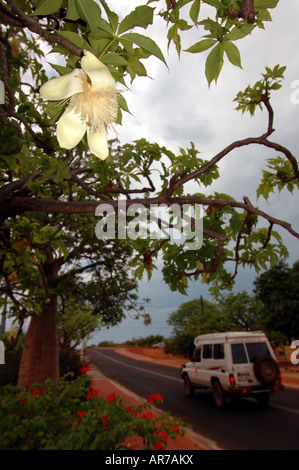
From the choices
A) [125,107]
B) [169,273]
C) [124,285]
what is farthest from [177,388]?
[125,107]

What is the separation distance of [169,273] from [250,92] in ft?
5.41

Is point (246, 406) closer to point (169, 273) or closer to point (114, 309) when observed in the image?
point (114, 309)

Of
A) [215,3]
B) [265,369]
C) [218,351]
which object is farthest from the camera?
[218,351]

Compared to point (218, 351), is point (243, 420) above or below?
below

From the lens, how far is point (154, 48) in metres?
0.86

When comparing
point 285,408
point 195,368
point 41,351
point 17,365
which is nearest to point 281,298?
point 195,368

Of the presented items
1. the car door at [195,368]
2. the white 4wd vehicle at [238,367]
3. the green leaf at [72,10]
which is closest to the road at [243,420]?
the white 4wd vehicle at [238,367]

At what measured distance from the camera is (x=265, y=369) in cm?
866

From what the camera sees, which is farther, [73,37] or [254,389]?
[254,389]

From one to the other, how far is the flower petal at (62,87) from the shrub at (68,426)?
2.96 metres

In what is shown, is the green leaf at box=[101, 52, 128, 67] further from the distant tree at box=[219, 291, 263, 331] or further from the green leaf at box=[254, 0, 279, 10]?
the distant tree at box=[219, 291, 263, 331]

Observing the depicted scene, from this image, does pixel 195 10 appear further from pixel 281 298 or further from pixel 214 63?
pixel 281 298

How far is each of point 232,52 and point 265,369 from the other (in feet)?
30.5

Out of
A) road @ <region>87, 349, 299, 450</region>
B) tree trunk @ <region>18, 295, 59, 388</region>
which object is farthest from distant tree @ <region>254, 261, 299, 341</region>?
tree trunk @ <region>18, 295, 59, 388</region>
